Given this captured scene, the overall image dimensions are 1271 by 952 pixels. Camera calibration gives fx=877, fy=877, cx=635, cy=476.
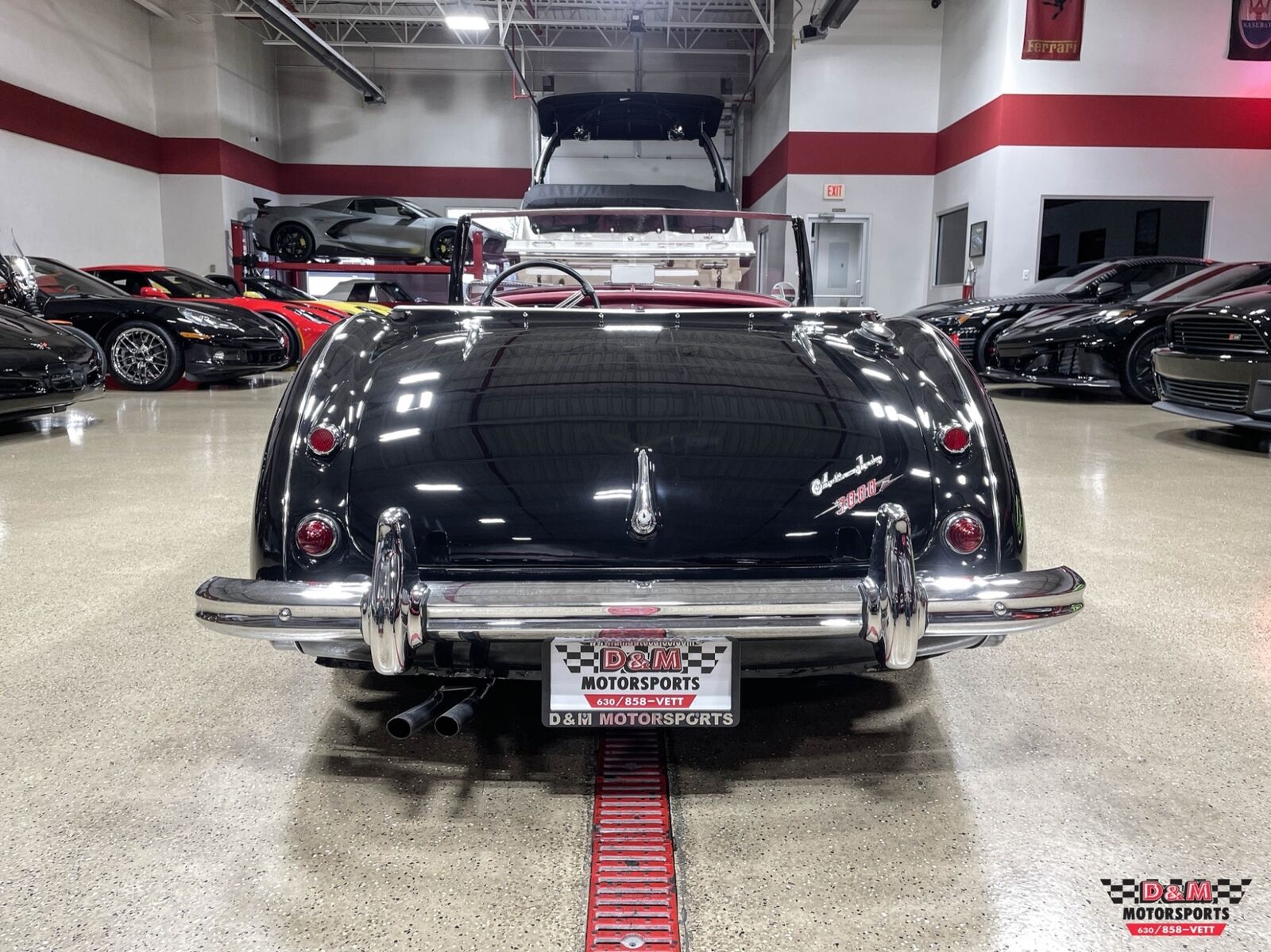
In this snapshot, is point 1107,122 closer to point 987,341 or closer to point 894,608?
point 987,341

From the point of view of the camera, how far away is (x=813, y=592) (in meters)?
1.51

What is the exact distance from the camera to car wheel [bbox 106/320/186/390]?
26.5ft

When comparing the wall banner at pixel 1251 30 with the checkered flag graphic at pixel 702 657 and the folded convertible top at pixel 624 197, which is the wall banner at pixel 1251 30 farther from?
the checkered flag graphic at pixel 702 657

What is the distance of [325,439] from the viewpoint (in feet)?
5.73

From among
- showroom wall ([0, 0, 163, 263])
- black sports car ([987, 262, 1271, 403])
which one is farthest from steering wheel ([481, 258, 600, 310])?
showroom wall ([0, 0, 163, 263])

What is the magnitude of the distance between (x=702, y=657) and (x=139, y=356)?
8352 millimetres

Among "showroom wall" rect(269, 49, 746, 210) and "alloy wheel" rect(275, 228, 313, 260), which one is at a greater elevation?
"showroom wall" rect(269, 49, 746, 210)

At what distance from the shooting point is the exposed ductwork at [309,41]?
43.1 feet

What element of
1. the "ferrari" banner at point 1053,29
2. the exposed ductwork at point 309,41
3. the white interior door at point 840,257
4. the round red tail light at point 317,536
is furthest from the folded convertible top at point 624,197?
the exposed ductwork at point 309,41

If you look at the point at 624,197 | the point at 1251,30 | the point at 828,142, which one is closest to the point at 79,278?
the point at 624,197

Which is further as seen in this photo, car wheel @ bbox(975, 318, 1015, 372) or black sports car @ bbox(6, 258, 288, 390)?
car wheel @ bbox(975, 318, 1015, 372)

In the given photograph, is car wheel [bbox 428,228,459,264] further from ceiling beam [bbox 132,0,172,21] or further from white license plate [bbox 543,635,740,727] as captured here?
white license plate [bbox 543,635,740,727]

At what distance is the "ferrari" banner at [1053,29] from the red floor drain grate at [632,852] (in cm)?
1280

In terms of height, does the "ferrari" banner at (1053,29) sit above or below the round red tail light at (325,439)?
above
